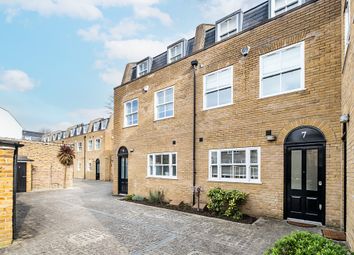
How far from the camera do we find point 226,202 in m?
8.25

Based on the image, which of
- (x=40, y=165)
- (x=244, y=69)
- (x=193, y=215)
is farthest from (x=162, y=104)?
(x=40, y=165)

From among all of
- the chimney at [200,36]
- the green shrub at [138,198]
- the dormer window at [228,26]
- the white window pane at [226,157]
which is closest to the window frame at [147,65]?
the chimney at [200,36]

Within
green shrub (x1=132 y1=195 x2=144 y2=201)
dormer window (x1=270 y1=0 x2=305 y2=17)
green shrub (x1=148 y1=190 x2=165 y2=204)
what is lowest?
green shrub (x1=132 y1=195 x2=144 y2=201)

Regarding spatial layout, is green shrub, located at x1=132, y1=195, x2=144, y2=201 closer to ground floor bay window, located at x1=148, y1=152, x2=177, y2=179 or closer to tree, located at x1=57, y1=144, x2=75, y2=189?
ground floor bay window, located at x1=148, y1=152, x2=177, y2=179

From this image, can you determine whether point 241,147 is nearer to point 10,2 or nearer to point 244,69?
point 244,69

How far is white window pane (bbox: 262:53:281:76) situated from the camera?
308 inches

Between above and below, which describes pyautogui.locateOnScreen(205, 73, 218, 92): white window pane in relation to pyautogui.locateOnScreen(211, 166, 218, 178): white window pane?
above

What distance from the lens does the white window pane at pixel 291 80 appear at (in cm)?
737

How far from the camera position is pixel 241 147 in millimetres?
8547

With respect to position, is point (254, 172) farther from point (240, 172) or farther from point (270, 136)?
point (270, 136)

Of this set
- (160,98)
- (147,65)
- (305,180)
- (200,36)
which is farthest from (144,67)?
(305,180)

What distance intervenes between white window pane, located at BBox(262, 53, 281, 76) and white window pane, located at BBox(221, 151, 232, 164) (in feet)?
Answer: 10.8

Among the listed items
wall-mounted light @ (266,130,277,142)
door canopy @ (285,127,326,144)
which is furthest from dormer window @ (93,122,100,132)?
door canopy @ (285,127,326,144)

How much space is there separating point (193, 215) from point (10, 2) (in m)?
10.6
